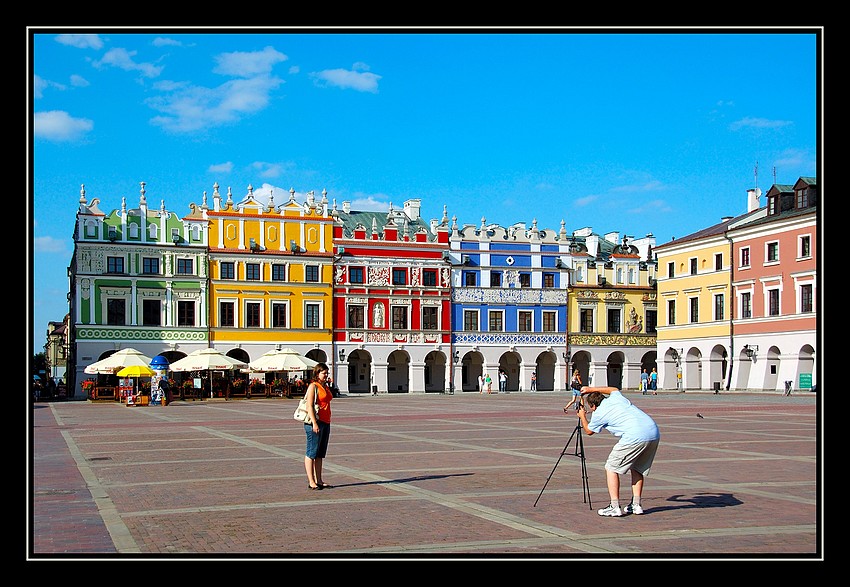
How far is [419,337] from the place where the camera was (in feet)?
223

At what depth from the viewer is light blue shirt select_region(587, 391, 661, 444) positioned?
10750mm

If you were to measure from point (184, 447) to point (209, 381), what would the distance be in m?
32.2

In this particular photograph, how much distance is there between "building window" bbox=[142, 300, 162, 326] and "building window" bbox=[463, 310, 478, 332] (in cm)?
2142

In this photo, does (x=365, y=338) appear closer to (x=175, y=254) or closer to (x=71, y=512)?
(x=175, y=254)

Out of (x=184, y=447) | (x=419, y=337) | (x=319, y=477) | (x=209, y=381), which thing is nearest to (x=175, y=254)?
(x=209, y=381)

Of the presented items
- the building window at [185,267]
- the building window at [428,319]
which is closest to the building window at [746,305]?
the building window at [428,319]

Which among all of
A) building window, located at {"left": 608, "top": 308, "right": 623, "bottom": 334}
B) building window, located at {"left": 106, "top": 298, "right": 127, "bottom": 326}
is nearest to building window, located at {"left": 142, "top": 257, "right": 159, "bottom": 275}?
building window, located at {"left": 106, "top": 298, "right": 127, "bottom": 326}

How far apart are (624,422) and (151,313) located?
177 ft

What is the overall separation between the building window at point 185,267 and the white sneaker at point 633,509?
→ 54.0 metres

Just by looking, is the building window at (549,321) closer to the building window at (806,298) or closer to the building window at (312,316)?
the building window at (312,316)

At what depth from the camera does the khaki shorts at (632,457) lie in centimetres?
1073

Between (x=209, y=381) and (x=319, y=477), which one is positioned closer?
(x=319, y=477)
